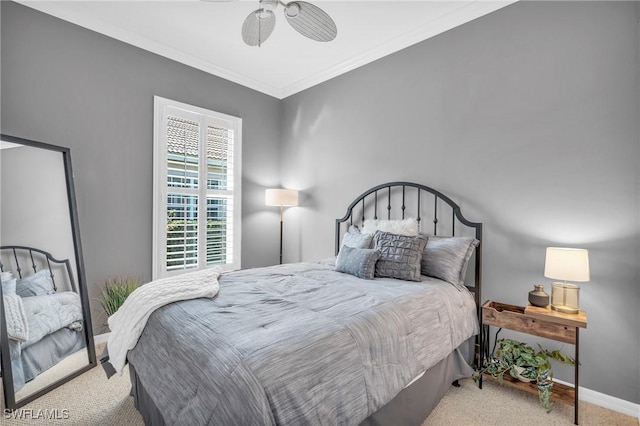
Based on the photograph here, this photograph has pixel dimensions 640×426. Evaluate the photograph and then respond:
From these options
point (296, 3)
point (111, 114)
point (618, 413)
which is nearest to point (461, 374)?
point (618, 413)

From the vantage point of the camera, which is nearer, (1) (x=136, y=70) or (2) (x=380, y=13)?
(2) (x=380, y=13)

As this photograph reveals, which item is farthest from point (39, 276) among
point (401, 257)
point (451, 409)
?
point (451, 409)

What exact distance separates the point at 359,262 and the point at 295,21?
178 centimetres

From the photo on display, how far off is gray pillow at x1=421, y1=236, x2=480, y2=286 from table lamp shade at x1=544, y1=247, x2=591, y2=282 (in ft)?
1.84

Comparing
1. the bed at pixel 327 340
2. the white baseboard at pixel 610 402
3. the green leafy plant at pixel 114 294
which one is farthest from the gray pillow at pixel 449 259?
the green leafy plant at pixel 114 294

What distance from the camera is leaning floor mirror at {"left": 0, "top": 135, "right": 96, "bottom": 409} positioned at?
6.77 ft

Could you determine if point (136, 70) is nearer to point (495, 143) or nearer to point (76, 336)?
point (76, 336)

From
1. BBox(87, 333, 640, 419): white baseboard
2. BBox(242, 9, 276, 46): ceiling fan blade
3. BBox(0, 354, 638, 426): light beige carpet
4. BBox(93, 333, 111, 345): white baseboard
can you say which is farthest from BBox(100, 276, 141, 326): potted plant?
BBox(87, 333, 640, 419): white baseboard

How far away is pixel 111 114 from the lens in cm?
306

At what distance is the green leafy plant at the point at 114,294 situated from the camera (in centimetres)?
294

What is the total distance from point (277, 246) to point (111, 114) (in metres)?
2.51

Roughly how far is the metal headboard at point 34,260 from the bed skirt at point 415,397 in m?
1.13

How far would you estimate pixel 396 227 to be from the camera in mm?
2879

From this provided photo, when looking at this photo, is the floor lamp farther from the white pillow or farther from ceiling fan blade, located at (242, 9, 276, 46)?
ceiling fan blade, located at (242, 9, 276, 46)
